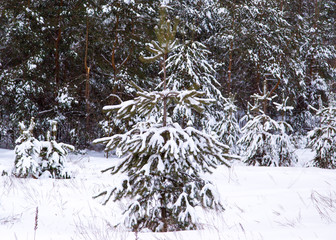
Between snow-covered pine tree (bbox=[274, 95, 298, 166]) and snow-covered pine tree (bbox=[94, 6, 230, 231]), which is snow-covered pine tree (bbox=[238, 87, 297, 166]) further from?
snow-covered pine tree (bbox=[94, 6, 230, 231])

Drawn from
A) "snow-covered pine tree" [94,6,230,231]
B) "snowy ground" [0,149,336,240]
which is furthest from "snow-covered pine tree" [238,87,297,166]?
"snow-covered pine tree" [94,6,230,231]

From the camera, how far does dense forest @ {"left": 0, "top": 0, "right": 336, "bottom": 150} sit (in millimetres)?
13359

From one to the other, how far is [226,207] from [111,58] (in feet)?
41.9

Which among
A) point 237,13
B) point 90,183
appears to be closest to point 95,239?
point 90,183

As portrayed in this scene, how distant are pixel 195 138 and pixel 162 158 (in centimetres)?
44

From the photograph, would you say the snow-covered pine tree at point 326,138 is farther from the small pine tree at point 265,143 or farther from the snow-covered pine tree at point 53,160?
the snow-covered pine tree at point 53,160

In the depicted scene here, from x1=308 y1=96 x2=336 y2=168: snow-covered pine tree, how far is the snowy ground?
3351mm

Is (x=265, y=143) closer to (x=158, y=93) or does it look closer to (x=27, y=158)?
(x=27, y=158)

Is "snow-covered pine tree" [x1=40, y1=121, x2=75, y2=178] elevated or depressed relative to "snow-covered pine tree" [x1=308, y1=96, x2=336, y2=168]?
depressed

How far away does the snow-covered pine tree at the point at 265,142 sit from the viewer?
31.2 feet

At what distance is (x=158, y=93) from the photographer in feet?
11.6

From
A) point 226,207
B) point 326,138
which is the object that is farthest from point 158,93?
point 326,138

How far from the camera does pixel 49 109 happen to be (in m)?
15.2

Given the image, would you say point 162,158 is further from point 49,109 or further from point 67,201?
point 49,109
